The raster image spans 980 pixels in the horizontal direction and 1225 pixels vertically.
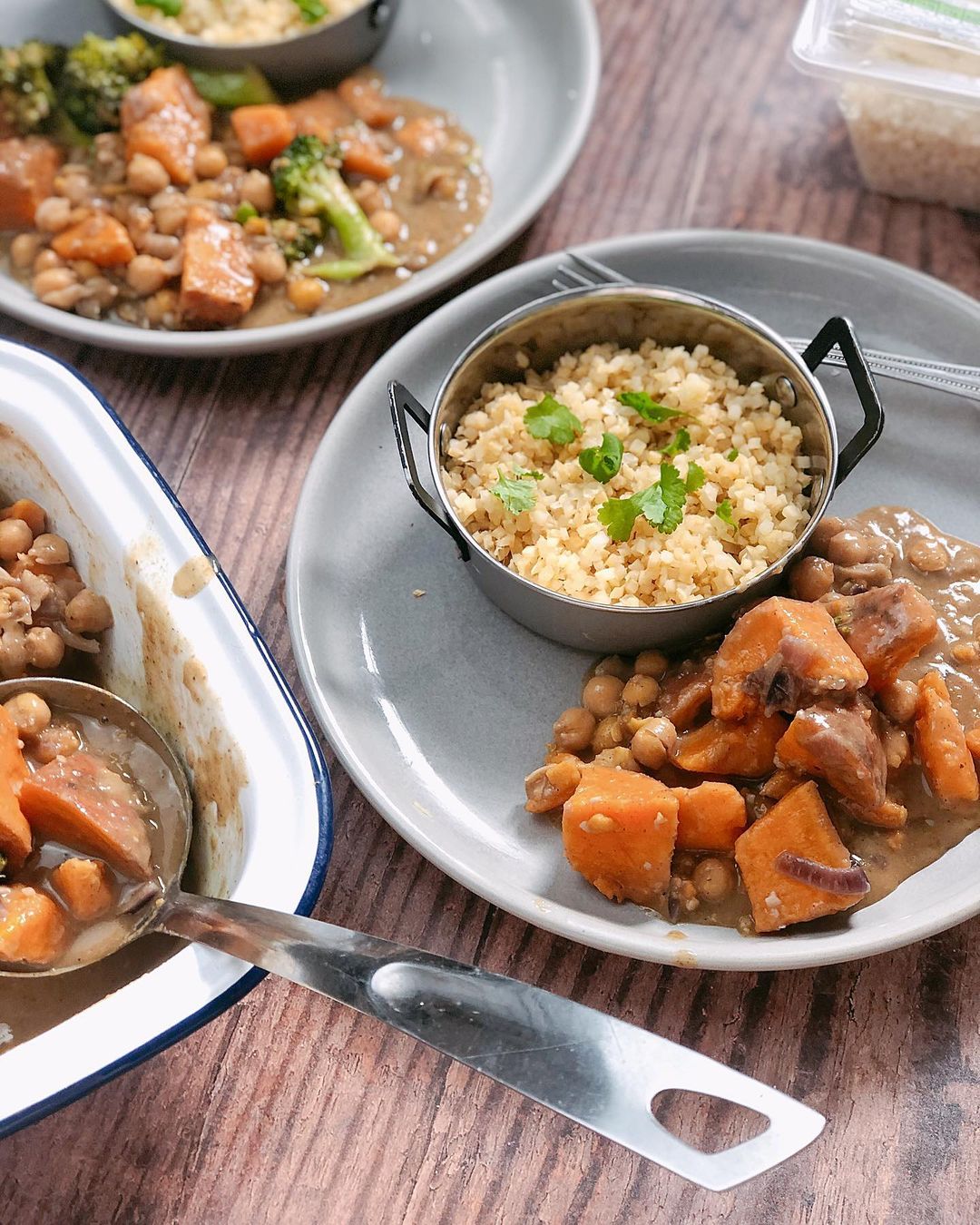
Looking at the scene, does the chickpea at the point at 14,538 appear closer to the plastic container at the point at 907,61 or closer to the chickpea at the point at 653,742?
the chickpea at the point at 653,742

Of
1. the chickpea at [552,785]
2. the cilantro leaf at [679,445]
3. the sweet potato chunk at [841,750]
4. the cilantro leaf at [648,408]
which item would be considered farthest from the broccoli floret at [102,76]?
the sweet potato chunk at [841,750]

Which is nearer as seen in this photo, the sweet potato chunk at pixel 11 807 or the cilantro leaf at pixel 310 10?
the sweet potato chunk at pixel 11 807

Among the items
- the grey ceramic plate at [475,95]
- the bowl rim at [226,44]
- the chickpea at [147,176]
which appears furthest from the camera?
the bowl rim at [226,44]

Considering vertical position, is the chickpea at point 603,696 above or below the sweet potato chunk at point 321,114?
below

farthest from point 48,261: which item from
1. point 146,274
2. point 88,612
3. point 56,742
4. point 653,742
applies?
point 653,742

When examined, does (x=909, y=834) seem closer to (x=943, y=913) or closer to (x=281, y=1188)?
(x=943, y=913)

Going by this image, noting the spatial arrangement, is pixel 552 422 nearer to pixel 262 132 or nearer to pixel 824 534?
pixel 824 534

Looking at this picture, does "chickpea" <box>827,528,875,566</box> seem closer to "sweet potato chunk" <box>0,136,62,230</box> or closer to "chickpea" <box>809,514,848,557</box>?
"chickpea" <box>809,514,848,557</box>

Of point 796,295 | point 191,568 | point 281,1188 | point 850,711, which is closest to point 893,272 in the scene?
point 796,295
